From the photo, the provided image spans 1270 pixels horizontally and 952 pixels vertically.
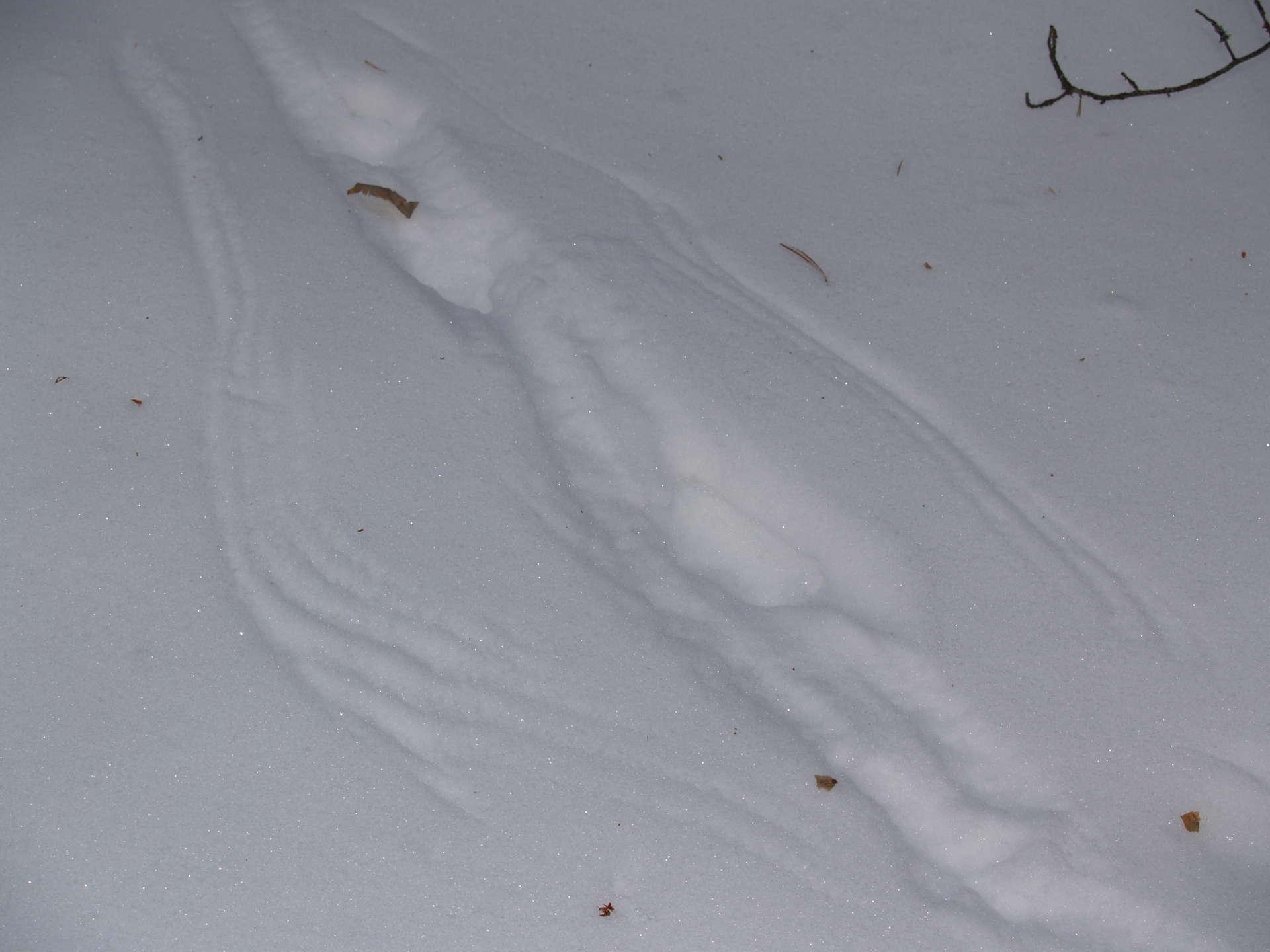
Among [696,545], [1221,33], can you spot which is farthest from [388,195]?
[1221,33]

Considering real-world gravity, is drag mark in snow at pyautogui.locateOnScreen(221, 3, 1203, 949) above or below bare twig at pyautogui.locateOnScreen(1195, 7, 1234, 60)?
below

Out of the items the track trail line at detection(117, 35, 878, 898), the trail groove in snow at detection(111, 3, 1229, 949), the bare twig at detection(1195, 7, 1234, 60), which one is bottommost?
the track trail line at detection(117, 35, 878, 898)

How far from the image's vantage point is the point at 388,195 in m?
1.43

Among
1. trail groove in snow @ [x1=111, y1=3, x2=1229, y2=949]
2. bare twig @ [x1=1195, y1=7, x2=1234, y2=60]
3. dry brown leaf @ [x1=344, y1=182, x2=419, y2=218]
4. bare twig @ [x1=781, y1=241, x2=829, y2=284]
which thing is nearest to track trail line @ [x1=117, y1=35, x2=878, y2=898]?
trail groove in snow @ [x1=111, y1=3, x2=1229, y2=949]

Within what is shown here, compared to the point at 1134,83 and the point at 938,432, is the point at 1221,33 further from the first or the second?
the point at 938,432

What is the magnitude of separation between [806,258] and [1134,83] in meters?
0.54

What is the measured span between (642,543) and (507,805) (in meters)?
0.34

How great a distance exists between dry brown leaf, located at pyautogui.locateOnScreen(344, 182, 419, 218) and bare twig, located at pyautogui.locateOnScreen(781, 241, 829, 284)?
52cm

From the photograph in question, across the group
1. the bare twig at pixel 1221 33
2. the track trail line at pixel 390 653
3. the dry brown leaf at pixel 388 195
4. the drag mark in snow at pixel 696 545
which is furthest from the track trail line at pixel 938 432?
the bare twig at pixel 1221 33

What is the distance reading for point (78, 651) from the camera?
42.6 inches

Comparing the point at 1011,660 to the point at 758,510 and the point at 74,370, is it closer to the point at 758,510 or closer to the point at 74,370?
the point at 758,510

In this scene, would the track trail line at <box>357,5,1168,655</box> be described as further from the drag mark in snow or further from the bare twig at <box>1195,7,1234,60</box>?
the bare twig at <box>1195,7,1234,60</box>

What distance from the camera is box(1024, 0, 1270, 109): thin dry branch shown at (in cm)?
142

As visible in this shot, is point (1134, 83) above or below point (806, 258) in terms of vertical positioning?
above
